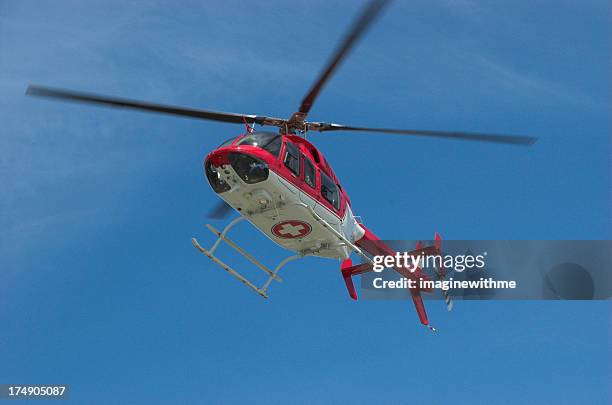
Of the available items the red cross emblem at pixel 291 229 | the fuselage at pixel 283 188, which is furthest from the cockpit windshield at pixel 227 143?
the red cross emblem at pixel 291 229

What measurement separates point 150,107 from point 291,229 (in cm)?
409

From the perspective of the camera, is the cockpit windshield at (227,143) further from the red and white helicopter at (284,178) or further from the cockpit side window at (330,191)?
the cockpit side window at (330,191)

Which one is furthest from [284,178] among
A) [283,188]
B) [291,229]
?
[291,229]

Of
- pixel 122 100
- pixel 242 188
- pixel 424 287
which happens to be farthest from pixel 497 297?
pixel 122 100

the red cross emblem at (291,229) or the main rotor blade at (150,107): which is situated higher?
the main rotor blade at (150,107)

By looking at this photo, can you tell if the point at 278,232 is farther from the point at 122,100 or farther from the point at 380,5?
the point at 380,5

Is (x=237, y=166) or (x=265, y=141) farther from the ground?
(x=265, y=141)

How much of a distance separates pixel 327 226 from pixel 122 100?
5180 millimetres

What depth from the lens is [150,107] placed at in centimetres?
1781

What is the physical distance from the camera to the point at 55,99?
54.6 ft

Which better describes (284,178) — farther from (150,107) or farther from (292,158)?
(150,107)

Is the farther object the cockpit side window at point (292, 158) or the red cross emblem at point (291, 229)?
the red cross emblem at point (291, 229)

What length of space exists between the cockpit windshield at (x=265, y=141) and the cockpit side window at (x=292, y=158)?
0.24 metres

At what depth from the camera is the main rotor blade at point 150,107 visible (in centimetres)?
1656
